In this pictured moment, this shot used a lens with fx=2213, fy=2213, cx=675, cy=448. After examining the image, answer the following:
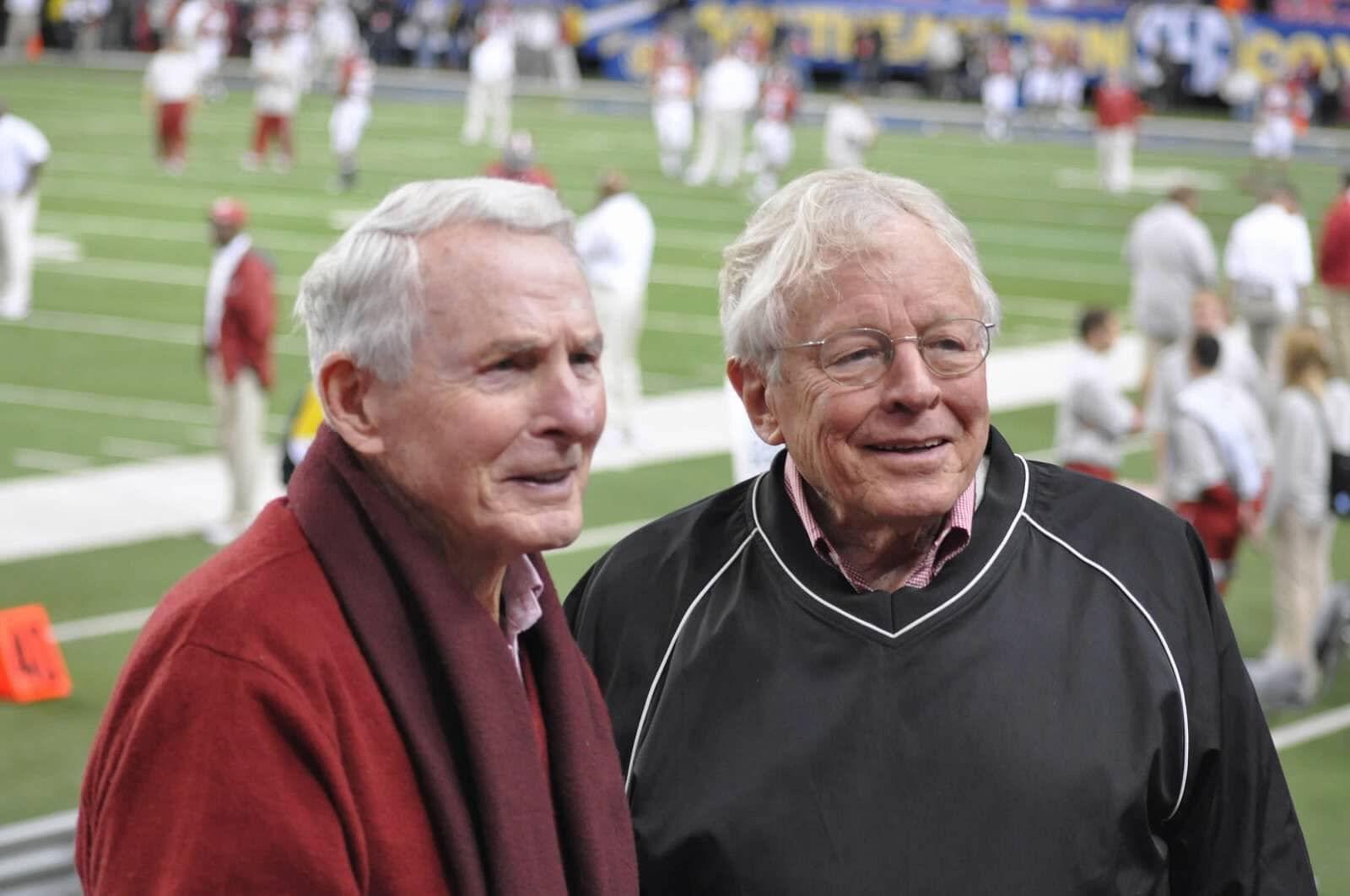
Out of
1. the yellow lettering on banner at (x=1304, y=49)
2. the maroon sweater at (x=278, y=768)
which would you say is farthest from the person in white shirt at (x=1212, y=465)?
the yellow lettering on banner at (x=1304, y=49)

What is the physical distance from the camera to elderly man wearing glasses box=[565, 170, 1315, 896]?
2.87 metres

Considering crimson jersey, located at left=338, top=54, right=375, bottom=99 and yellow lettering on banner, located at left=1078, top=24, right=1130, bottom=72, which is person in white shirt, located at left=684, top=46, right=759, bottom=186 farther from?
yellow lettering on banner, located at left=1078, top=24, right=1130, bottom=72

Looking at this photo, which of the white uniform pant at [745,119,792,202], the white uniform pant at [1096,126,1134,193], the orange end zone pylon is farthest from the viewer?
the white uniform pant at [1096,126,1134,193]

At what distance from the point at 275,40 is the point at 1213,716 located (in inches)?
1187

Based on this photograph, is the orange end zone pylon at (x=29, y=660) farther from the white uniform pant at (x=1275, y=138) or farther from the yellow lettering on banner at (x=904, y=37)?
the yellow lettering on banner at (x=904, y=37)

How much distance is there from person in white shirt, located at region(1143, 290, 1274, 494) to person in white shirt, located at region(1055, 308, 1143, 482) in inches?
9.9

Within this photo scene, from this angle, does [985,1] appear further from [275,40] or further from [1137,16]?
[275,40]

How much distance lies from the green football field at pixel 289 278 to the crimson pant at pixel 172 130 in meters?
0.37

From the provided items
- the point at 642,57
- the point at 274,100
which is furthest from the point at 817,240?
A: the point at 642,57

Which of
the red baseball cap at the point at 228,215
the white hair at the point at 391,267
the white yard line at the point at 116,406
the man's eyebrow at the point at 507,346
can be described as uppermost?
the white hair at the point at 391,267

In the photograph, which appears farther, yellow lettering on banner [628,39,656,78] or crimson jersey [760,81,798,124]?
yellow lettering on banner [628,39,656,78]

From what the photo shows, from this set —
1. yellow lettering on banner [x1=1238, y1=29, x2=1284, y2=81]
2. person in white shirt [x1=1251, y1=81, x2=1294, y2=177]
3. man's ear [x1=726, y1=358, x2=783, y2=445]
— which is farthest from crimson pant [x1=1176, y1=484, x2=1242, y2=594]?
yellow lettering on banner [x1=1238, y1=29, x2=1284, y2=81]

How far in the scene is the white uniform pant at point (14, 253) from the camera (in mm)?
20156

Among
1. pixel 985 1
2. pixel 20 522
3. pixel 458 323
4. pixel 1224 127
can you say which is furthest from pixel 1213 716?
pixel 985 1
